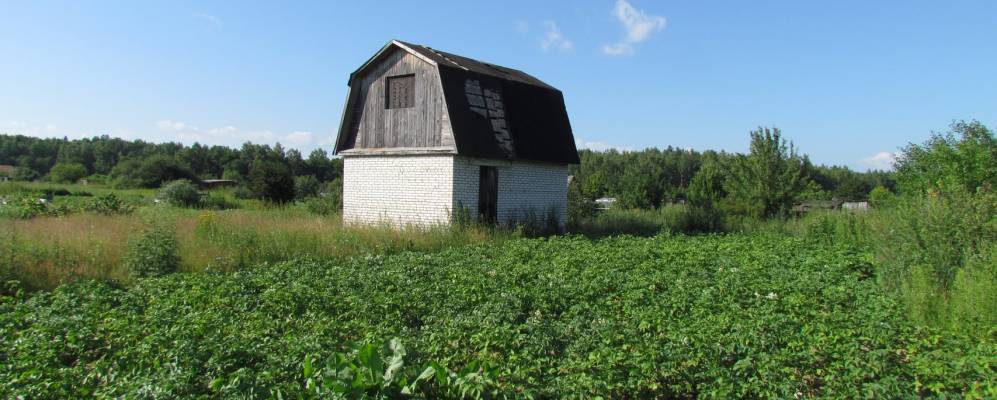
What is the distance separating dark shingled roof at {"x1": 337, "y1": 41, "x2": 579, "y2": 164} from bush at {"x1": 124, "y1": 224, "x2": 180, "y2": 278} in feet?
24.4

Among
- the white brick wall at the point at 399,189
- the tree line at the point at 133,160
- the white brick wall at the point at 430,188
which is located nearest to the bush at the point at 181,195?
the white brick wall at the point at 399,189

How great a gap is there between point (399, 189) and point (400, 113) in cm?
209

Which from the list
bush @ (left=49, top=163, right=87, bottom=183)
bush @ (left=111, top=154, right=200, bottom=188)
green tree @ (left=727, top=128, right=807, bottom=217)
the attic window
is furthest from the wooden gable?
bush @ (left=49, top=163, right=87, bottom=183)

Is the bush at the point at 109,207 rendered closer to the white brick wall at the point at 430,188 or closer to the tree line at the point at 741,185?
the white brick wall at the point at 430,188

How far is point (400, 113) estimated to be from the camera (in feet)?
55.4

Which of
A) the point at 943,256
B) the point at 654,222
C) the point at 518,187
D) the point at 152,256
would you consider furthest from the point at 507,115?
the point at 943,256

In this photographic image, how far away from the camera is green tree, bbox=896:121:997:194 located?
18641 millimetres

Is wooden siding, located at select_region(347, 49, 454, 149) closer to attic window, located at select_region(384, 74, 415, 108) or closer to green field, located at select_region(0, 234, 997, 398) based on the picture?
attic window, located at select_region(384, 74, 415, 108)

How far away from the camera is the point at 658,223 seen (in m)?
21.4

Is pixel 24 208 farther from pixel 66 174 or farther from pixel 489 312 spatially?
pixel 66 174

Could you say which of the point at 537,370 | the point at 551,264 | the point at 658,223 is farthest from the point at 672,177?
the point at 537,370

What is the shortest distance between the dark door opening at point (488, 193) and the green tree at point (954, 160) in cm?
1197

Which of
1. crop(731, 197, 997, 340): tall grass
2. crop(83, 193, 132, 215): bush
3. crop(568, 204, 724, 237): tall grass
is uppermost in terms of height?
crop(731, 197, 997, 340): tall grass

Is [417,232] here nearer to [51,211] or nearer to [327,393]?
[327,393]
